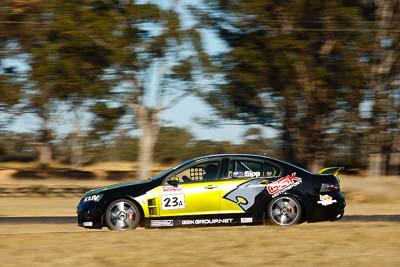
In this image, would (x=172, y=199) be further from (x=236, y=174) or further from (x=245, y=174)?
(x=245, y=174)

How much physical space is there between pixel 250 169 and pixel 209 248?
3.21 meters

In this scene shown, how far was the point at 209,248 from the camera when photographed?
1095cm

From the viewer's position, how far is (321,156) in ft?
120

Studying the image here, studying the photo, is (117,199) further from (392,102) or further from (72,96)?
(392,102)

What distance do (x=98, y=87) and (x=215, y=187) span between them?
2026 cm

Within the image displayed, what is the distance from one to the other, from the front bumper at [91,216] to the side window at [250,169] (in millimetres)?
2367

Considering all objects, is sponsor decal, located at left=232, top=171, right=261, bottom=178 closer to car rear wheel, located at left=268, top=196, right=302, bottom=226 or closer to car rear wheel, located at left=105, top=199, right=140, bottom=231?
car rear wheel, located at left=268, top=196, right=302, bottom=226

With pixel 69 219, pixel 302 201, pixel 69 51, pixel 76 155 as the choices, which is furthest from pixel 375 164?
pixel 302 201

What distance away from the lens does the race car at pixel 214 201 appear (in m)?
13.7

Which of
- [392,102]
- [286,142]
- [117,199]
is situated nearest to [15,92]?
[286,142]

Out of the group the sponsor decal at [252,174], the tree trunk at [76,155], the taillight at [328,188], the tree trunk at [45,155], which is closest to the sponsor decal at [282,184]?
the sponsor decal at [252,174]

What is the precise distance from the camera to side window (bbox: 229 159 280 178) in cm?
1387

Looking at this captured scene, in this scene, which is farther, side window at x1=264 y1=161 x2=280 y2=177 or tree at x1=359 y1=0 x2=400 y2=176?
tree at x1=359 y1=0 x2=400 y2=176

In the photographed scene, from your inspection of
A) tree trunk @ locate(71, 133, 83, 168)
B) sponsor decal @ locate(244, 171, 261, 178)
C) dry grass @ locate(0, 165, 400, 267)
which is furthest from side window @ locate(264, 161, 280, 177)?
tree trunk @ locate(71, 133, 83, 168)
